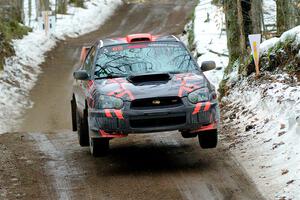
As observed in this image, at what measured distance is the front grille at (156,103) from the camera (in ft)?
26.3

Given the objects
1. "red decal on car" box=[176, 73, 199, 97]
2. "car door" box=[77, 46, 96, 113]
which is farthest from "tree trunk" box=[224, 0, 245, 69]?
"red decal on car" box=[176, 73, 199, 97]

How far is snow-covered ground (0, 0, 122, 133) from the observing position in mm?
19094

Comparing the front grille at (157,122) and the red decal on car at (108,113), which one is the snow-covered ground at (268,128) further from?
the red decal on car at (108,113)

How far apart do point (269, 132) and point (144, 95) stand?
7.66 feet

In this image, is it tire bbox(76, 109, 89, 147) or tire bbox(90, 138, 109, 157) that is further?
tire bbox(76, 109, 89, 147)

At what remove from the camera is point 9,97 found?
2019cm

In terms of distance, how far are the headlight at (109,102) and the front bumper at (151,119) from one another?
0.19 feet

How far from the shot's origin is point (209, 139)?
8945mm

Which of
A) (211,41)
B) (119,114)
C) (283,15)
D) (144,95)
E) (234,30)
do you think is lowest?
(119,114)

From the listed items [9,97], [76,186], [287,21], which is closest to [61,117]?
[9,97]

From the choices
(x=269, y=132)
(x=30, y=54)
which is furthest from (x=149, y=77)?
(x=30, y=54)

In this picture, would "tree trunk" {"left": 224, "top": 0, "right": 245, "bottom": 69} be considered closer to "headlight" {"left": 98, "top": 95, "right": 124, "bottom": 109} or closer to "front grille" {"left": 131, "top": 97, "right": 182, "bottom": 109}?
"front grille" {"left": 131, "top": 97, "right": 182, "bottom": 109}

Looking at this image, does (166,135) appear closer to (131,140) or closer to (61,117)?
(131,140)

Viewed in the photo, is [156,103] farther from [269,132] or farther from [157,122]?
[269,132]
